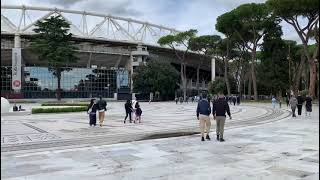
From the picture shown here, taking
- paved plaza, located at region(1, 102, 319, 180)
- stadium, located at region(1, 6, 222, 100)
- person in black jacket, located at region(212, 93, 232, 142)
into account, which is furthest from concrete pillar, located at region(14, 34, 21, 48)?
person in black jacket, located at region(212, 93, 232, 142)

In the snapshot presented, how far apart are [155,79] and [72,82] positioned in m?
25.8

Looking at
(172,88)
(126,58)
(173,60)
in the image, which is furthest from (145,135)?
(173,60)

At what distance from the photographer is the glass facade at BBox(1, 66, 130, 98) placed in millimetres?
97562

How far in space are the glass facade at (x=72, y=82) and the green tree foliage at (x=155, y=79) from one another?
49.1 feet

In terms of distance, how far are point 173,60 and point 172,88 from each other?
111ft

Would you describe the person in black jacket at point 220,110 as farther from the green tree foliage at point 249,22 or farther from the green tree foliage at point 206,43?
the green tree foliage at point 206,43

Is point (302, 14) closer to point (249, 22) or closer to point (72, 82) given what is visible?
point (249, 22)

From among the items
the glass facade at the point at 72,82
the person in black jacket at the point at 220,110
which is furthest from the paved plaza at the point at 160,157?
the glass facade at the point at 72,82

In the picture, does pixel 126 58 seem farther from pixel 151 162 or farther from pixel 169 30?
pixel 151 162

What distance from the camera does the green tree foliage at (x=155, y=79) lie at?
275ft

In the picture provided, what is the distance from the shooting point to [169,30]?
132 m

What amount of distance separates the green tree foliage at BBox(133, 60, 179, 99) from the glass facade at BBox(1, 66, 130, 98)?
14971 mm

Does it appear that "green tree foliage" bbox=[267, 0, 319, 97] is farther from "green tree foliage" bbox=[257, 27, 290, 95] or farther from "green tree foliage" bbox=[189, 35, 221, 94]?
"green tree foliage" bbox=[189, 35, 221, 94]

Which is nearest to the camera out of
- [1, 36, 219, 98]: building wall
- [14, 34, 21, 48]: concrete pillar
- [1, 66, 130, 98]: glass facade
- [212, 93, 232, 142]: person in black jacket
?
[212, 93, 232, 142]: person in black jacket
